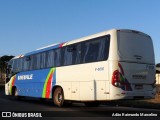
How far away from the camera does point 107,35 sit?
50.2 feet

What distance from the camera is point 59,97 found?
18906 mm

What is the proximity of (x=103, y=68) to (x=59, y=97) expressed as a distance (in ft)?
15.2

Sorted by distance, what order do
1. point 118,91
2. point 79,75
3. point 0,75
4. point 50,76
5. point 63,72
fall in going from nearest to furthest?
1. point 118,91
2. point 79,75
3. point 63,72
4. point 50,76
5. point 0,75

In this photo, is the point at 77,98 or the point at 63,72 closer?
the point at 77,98

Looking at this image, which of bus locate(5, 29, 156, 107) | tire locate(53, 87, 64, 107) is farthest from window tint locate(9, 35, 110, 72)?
tire locate(53, 87, 64, 107)

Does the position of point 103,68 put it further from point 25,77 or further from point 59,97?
point 25,77

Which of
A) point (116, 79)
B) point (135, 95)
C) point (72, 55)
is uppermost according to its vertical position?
point (72, 55)

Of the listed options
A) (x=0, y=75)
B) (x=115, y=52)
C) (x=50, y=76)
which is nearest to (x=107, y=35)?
(x=115, y=52)

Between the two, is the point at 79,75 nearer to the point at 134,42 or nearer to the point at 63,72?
the point at 63,72

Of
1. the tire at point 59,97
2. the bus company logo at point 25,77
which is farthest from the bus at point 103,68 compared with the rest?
the bus company logo at point 25,77

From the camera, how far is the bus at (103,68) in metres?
14.8

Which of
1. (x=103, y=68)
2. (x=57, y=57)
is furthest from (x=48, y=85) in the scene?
(x=103, y=68)

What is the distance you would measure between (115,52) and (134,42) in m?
1.29

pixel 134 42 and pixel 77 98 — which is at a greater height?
pixel 134 42
